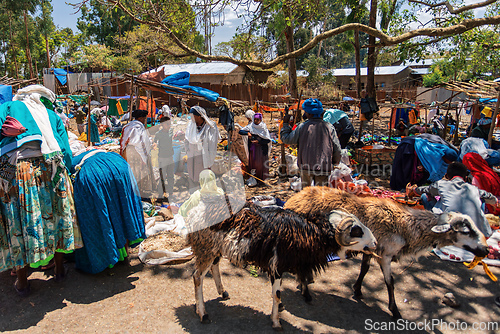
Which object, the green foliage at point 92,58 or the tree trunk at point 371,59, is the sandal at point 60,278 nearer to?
the tree trunk at point 371,59

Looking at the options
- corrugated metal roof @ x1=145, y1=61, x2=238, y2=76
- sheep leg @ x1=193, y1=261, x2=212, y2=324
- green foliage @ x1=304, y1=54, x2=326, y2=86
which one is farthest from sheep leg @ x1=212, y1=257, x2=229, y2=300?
green foliage @ x1=304, y1=54, x2=326, y2=86

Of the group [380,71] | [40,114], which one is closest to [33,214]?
[40,114]

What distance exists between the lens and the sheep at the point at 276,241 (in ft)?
8.75

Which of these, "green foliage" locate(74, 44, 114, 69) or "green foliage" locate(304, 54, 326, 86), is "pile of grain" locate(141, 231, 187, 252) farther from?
"green foliage" locate(74, 44, 114, 69)

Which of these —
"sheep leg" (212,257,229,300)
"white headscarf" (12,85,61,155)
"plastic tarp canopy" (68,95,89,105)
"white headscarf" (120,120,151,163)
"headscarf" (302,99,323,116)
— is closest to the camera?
"white headscarf" (12,85,61,155)

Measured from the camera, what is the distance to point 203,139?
20.8 ft

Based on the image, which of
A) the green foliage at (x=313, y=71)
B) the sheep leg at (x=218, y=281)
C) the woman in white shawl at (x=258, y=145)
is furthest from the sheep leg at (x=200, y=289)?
the green foliage at (x=313, y=71)

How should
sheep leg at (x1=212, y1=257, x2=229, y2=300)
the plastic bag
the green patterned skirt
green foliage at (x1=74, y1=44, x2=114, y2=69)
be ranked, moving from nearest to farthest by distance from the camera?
the green patterned skirt, sheep leg at (x1=212, y1=257, x2=229, y2=300), the plastic bag, green foliage at (x1=74, y1=44, x2=114, y2=69)

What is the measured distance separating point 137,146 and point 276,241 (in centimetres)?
404

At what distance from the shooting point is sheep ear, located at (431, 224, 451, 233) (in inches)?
109

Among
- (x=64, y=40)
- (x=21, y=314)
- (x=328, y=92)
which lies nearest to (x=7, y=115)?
(x=21, y=314)

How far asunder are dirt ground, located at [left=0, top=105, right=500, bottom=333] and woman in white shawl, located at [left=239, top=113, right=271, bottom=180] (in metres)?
4.25

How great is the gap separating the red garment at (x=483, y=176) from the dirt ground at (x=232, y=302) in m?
1.37

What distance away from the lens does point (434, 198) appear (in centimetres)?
394
